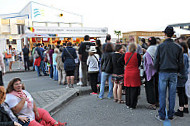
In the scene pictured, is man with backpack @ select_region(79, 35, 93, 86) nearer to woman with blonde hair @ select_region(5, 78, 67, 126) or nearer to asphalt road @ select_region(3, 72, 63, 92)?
asphalt road @ select_region(3, 72, 63, 92)

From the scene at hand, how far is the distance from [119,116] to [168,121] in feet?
3.70

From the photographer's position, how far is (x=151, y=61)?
16.6ft

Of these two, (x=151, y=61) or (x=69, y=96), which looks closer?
(x=151, y=61)

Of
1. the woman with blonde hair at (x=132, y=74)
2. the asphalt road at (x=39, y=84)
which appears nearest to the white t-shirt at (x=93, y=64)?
→ the woman with blonde hair at (x=132, y=74)

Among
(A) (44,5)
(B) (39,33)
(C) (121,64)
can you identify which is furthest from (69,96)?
(A) (44,5)

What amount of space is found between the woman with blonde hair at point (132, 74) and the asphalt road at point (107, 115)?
34 centimetres

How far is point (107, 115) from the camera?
5039 millimetres

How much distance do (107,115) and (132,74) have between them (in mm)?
1248

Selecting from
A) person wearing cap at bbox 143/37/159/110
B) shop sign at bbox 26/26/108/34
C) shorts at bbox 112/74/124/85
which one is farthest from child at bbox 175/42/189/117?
shop sign at bbox 26/26/108/34

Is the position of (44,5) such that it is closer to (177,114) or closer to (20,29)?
(20,29)

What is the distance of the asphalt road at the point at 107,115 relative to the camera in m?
4.46

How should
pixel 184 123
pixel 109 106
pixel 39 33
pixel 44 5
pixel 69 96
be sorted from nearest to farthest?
1. pixel 184 123
2. pixel 109 106
3. pixel 69 96
4. pixel 39 33
5. pixel 44 5

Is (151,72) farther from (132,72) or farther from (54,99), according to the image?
(54,99)

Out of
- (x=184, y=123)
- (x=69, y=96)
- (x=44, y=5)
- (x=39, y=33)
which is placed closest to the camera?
(x=184, y=123)
